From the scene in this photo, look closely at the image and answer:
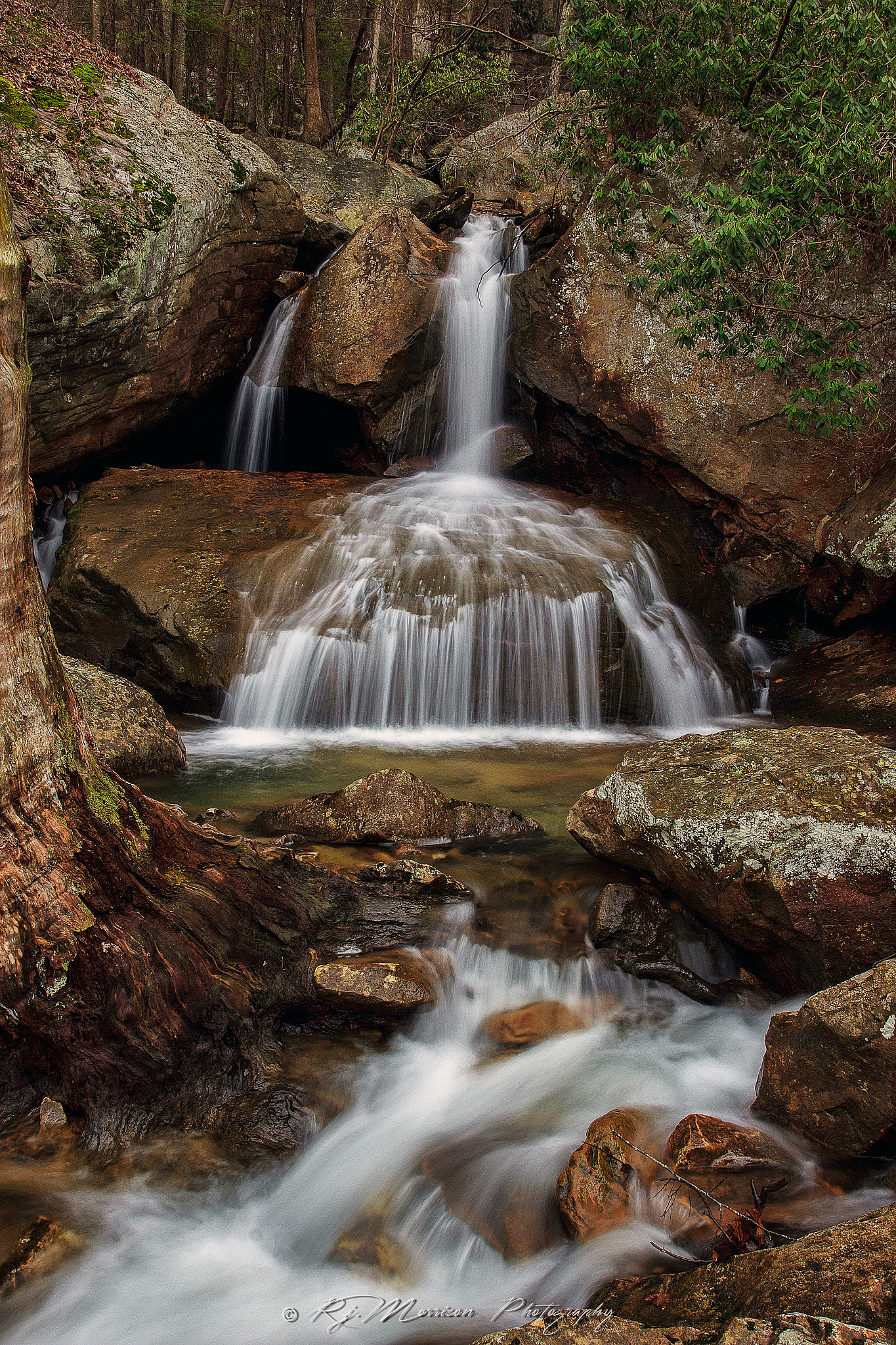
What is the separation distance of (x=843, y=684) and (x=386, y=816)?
5.64 metres

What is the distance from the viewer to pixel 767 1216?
277cm

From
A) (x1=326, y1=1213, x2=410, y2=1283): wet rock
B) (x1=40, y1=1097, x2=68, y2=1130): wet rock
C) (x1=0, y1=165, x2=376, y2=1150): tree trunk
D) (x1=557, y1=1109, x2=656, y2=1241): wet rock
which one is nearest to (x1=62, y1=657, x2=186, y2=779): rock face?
(x1=0, y1=165, x2=376, y2=1150): tree trunk

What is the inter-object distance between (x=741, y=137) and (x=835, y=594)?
17.6 feet

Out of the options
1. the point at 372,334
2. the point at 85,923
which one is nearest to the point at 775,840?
the point at 85,923

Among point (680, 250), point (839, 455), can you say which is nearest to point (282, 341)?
point (680, 250)

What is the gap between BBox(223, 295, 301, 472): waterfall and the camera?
12414 millimetres

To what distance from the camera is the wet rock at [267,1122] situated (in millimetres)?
3193

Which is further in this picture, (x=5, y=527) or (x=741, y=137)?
(x=741, y=137)

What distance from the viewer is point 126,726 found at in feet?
21.2

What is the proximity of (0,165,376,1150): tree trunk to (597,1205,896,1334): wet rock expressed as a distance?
168cm

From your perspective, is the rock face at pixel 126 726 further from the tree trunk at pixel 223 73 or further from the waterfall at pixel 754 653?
the tree trunk at pixel 223 73

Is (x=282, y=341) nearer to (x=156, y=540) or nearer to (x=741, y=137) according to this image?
(x=156, y=540)

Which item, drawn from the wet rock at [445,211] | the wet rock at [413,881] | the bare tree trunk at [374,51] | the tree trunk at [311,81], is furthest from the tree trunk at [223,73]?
the wet rock at [413,881]

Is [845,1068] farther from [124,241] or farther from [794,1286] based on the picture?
[124,241]
